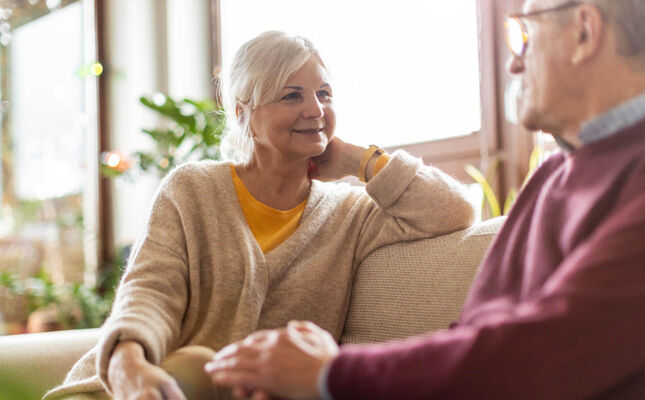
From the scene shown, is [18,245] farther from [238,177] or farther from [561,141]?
[561,141]

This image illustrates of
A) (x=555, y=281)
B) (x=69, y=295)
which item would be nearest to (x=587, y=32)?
(x=555, y=281)

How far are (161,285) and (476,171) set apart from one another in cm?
135

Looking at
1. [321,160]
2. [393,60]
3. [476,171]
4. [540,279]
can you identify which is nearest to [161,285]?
[321,160]

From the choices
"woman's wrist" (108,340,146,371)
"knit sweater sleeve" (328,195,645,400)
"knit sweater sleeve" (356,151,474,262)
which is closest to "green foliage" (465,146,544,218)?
"knit sweater sleeve" (356,151,474,262)

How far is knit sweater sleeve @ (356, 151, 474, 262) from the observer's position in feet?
5.03

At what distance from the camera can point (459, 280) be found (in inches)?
54.7

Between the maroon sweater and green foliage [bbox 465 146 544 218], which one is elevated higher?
the maroon sweater

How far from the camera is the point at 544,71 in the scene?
91 cm

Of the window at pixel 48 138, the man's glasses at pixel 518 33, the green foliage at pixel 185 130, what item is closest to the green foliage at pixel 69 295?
the window at pixel 48 138

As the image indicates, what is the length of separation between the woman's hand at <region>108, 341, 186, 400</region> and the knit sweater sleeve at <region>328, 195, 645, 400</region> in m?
0.47

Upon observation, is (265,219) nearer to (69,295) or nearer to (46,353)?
(46,353)

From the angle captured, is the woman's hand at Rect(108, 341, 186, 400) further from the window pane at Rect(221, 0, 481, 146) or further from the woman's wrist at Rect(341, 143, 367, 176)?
the window pane at Rect(221, 0, 481, 146)

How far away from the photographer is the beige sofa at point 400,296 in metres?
1.40

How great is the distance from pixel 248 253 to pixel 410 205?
0.39 metres
